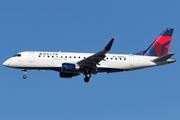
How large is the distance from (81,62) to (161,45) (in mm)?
14203

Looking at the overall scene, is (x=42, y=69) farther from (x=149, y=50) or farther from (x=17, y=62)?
(x=149, y=50)

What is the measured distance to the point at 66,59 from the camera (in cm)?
4656

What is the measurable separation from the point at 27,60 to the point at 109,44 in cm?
1245

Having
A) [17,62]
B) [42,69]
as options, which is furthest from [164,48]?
[17,62]

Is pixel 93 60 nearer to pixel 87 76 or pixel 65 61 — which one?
pixel 87 76

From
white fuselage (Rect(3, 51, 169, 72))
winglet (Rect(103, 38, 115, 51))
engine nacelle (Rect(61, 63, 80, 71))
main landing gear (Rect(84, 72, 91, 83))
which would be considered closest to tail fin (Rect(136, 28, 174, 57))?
white fuselage (Rect(3, 51, 169, 72))

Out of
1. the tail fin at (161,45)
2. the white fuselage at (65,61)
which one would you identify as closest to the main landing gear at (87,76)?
the white fuselage at (65,61)

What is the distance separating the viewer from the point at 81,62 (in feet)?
149

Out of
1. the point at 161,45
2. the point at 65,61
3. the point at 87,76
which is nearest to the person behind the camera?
the point at 65,61

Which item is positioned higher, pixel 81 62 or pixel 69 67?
pixel 81 62

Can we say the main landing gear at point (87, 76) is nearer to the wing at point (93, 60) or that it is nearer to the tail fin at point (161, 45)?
the wing at point (93, 60)

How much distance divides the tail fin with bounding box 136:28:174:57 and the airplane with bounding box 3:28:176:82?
1.14 meters

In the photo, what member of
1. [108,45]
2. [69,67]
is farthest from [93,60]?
[108,45]

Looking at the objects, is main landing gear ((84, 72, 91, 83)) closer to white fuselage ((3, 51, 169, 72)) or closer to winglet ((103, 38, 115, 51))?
white fuselage ((3, 51, 169, 72))
